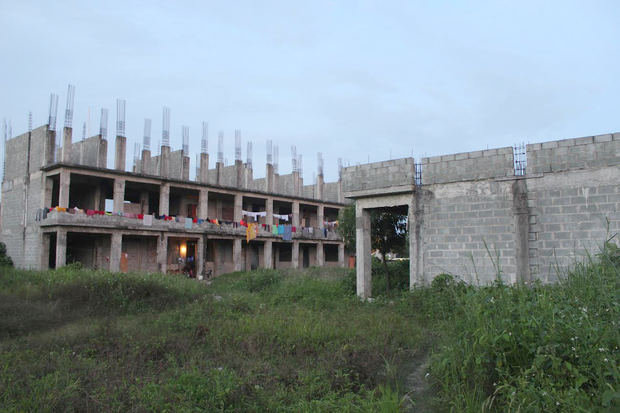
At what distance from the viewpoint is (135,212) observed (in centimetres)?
2716

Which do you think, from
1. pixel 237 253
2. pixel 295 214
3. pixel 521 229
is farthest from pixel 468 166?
pixel 295 214

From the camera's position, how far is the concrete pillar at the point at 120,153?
936 inches

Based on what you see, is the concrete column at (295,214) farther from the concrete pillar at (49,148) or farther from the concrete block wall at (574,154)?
the concrete block wall at (574,154)

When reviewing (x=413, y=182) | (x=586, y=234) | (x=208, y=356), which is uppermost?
(x=413, y=182)

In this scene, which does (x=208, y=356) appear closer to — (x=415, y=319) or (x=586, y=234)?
(x=415, y=319)

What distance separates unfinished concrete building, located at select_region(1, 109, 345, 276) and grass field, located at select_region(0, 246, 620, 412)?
454 inches

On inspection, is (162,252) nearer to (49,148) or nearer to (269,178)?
(49,148)

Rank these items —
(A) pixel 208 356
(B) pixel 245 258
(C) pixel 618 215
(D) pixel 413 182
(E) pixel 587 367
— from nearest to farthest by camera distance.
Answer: (E) pixel 587 367 → (A) pixel 208 356 → (C) pixel 618 215 → (D) pixel 413 182 → (B) pixel 245 258

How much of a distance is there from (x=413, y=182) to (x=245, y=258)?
21.6 m

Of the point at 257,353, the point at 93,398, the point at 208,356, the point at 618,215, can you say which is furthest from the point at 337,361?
the point at 618,215

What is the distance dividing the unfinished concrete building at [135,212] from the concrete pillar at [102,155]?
6 centimetres

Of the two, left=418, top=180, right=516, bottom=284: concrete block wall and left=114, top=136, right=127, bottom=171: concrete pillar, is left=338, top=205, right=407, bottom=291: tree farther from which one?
left=114, top=136, right=127, bottom=171: concrete pillar

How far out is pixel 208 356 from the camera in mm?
7457

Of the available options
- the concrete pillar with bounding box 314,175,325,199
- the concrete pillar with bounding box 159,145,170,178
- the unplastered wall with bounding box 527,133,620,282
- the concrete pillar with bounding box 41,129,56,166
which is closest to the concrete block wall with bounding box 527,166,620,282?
the unplastered wall with bounding box 527,133,620,282
